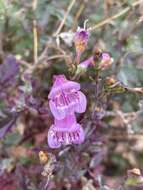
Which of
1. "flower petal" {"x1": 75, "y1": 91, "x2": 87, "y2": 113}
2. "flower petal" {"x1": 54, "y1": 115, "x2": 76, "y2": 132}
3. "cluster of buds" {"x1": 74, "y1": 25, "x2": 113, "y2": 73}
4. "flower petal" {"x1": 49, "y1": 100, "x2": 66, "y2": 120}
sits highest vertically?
"cluster of buds" {"x1": 74, "y1": 25, "x2": 113, "y2": 73}

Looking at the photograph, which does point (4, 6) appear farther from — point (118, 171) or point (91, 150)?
point (118, 171)

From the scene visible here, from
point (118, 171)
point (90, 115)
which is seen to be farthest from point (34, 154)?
point (118, 171)

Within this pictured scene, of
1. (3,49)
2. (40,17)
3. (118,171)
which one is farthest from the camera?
(118,171)

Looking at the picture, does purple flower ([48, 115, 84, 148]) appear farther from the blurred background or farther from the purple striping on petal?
the blurred background

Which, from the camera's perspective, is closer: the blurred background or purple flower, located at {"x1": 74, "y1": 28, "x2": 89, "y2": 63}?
purple flower, located at {"x1": 74, "y1": 28, "x2": 89, "y2": 63}

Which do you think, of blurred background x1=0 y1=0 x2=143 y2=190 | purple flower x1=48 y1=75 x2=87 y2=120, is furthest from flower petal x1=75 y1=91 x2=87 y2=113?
blurred background x1=0 y1=0 x2=143 y2=190

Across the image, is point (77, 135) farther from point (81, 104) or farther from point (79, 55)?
point (79, 55)

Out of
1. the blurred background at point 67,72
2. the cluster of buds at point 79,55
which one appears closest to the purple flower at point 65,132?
the cluster of buds at point 79,55
